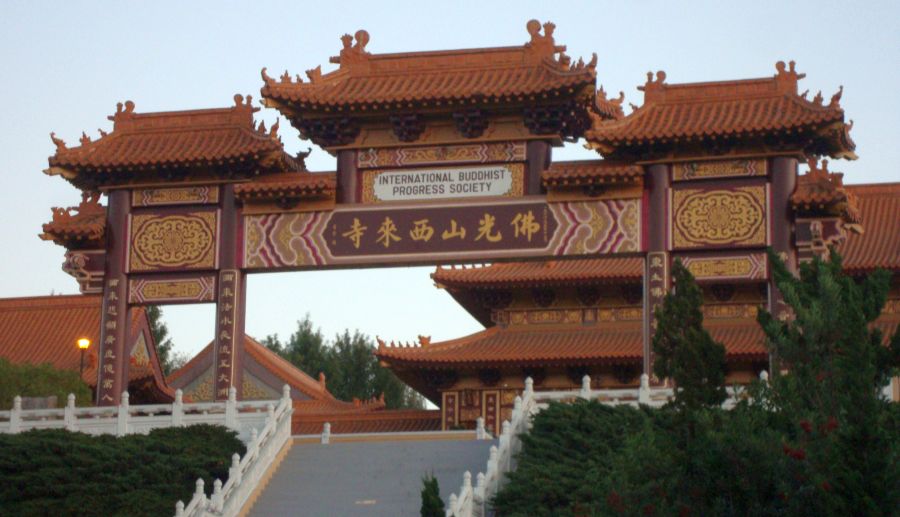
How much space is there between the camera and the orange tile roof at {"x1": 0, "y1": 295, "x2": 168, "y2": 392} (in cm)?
3734

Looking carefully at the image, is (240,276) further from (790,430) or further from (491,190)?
(790,430)

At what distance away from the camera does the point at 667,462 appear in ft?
55.2

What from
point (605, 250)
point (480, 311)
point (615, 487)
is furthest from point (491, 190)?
point (615, 487)

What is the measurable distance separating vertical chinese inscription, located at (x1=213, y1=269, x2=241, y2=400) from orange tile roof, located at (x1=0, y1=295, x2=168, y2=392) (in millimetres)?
8491

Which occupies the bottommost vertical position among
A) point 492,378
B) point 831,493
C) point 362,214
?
point 831,493

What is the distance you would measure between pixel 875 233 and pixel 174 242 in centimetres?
1329

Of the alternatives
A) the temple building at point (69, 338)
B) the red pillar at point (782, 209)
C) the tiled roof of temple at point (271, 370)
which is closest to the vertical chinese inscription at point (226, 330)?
the temple building at point (69, 338)

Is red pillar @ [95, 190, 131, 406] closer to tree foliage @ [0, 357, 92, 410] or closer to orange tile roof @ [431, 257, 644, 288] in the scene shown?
tree foliage @ [0, 357, 92, 410]

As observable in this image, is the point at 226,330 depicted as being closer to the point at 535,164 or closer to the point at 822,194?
the point at 535,164

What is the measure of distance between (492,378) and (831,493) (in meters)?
19.1

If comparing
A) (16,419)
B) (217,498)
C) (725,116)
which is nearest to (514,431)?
(217,498)

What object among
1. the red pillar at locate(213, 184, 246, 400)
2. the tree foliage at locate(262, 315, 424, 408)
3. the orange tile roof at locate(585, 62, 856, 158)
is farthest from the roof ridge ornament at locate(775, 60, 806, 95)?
the tree foliage at locate(262, 315, 424, 408)

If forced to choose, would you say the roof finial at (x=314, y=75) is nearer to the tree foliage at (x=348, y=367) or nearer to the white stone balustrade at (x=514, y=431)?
the white stone balustrade at (x=514, y=431)

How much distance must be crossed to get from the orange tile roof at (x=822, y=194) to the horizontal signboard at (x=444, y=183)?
4.21 meters
